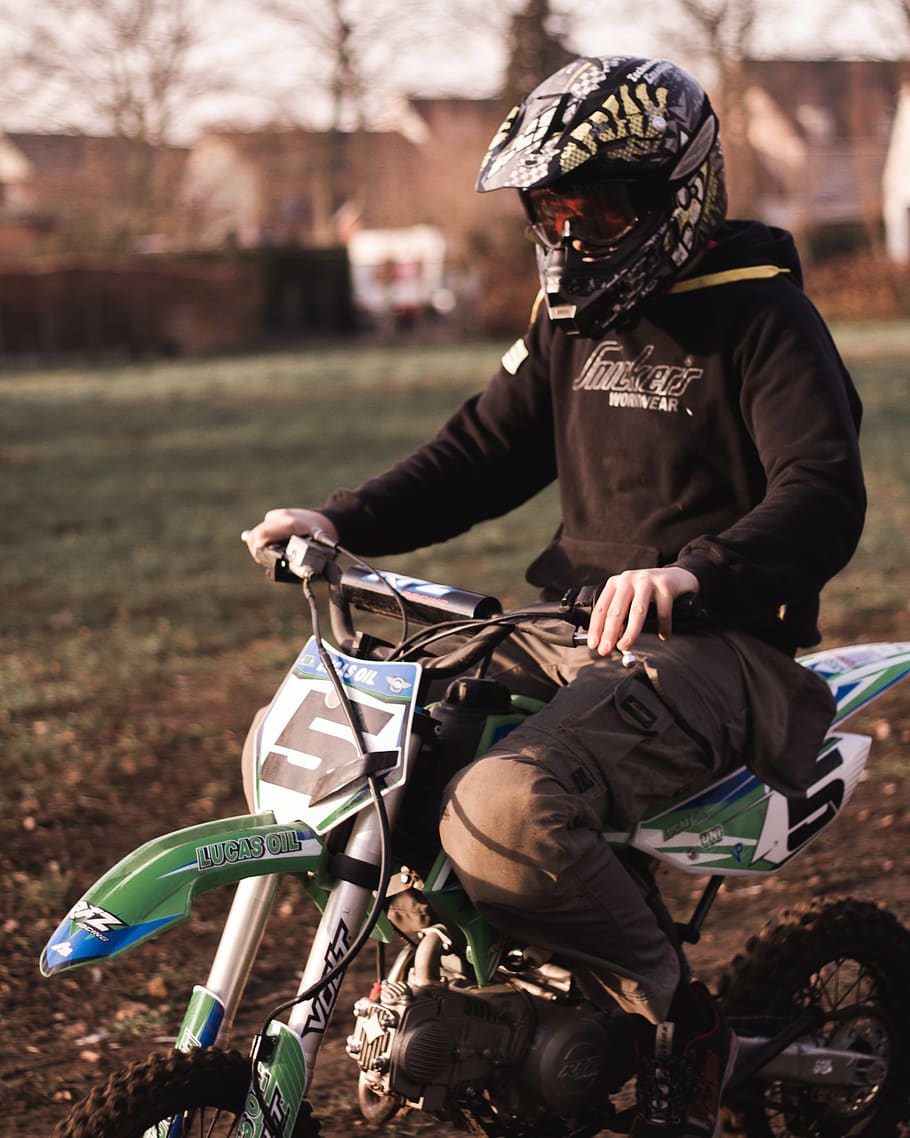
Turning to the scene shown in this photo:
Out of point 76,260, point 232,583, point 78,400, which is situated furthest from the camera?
point 76,260

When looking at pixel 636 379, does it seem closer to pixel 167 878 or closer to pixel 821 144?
pixel 167 878

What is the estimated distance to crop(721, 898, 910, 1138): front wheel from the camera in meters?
3.32

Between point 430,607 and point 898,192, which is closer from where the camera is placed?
point 430,607

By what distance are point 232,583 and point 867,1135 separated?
693 cm

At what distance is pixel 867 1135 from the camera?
3.43 m

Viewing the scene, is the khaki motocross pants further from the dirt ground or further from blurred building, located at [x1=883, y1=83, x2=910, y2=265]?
blurred building, located at [x1=883, y1=83, x2=910, y2=265]

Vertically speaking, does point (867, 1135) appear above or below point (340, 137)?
below

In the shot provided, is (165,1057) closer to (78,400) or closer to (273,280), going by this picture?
(78,400)

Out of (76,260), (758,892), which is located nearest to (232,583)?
(758,892)

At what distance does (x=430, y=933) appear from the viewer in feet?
9.57

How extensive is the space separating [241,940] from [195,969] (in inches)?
79.1

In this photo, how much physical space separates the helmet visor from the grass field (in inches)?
93.5

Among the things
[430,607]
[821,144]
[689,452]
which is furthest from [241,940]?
[821,144]

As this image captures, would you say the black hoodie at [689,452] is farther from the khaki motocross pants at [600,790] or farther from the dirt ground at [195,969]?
the dirt ground at [195,969]
